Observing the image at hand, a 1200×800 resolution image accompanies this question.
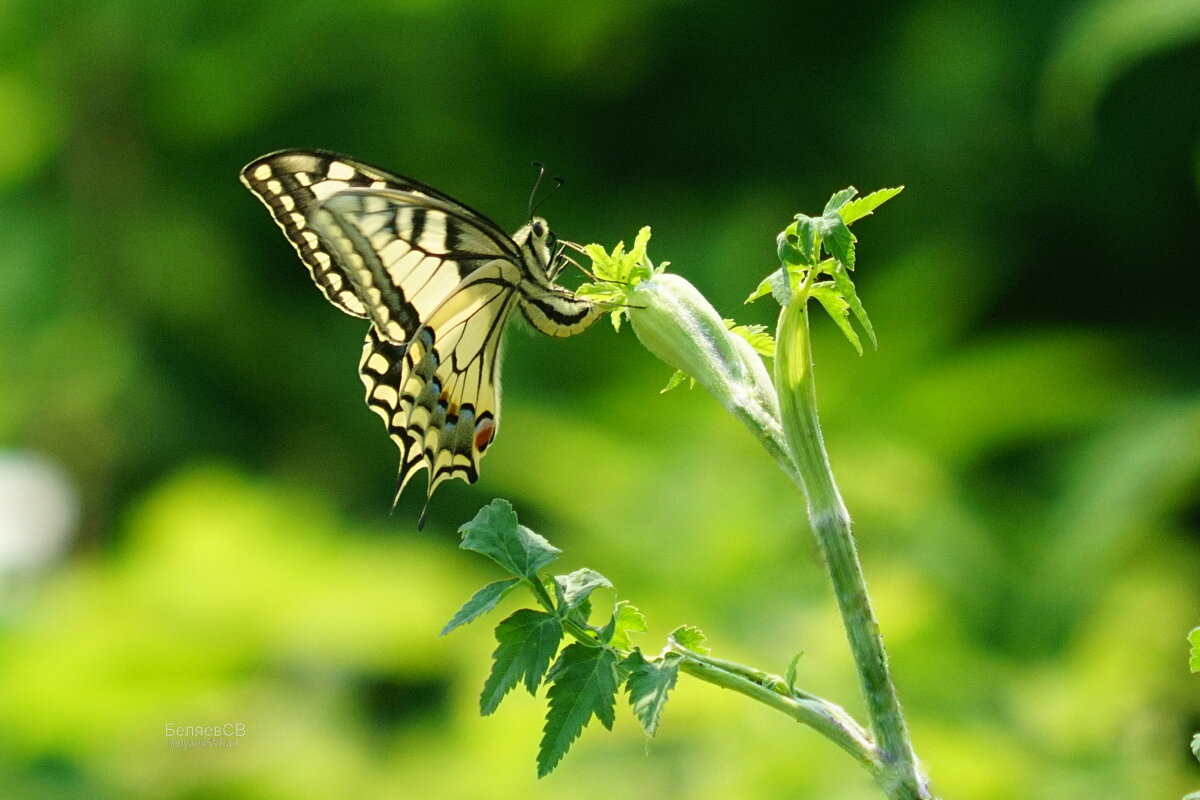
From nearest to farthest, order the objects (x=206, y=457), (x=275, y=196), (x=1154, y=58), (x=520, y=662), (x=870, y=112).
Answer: (x=520, y=662), (x=275, y=196), (x=1154, y=58), (x=870, y=112), (x=206, y=457)

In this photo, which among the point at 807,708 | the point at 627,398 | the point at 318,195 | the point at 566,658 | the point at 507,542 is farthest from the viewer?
the point at 627,398

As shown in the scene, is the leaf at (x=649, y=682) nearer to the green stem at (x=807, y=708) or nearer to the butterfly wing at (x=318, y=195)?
the green stem at (x=807, y=708)

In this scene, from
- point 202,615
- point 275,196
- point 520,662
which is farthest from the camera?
point 202,615

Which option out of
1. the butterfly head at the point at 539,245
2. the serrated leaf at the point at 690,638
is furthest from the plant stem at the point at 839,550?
the butterfly head at the point at 539,245

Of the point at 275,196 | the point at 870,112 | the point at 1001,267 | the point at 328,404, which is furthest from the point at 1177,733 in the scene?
the point at 328,404

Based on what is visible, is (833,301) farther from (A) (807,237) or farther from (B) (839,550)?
(B) (839,550)

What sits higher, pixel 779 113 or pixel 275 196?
pixel 779 113

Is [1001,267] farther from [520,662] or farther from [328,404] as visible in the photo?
[520,662]

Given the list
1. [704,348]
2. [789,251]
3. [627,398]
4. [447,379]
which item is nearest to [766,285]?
[789,251]

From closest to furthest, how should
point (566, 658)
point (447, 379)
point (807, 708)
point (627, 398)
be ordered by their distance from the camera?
1. point (807, 708)
2. point (566, 658)
3. point (447, 379)
4. point (627, 398)
